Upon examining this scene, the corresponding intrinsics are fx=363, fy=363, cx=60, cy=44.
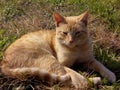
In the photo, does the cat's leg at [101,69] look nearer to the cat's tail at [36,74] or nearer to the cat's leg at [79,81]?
the cat's leg at [79,81]

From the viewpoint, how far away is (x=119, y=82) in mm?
4441

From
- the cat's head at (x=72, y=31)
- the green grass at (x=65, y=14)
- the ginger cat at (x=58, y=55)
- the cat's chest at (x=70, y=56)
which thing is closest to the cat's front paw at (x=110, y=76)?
the ginger cat at (x=58, y=55)

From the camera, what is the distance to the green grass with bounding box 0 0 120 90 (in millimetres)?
5156

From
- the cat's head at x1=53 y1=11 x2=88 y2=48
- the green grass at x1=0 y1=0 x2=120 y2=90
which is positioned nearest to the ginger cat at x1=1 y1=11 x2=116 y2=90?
the cat's head at x1=53 y1=11 x2=88 y2=48

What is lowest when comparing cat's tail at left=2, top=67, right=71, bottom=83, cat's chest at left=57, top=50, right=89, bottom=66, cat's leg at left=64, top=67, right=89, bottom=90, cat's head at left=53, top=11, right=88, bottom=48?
cat's leg at left=64, top=67, right=89, bottom=90

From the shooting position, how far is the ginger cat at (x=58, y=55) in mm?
4324

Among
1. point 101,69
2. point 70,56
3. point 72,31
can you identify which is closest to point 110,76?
point 101,69

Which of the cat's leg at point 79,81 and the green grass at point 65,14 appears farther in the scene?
the green grass at point 65,14

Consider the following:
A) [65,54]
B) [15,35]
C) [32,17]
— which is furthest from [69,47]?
[32,17]

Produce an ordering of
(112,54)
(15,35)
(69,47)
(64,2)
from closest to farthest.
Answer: (69,47) → (112,54) → (15,35) → (64,2)

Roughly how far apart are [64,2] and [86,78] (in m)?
2.44

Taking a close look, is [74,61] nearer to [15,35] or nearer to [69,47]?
[69,47]

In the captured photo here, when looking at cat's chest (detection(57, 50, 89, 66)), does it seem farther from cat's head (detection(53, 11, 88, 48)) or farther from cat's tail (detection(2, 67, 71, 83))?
cat's tail (detection(2, 67, 71, 83))

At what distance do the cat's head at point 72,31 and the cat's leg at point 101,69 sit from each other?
12.0 inches
